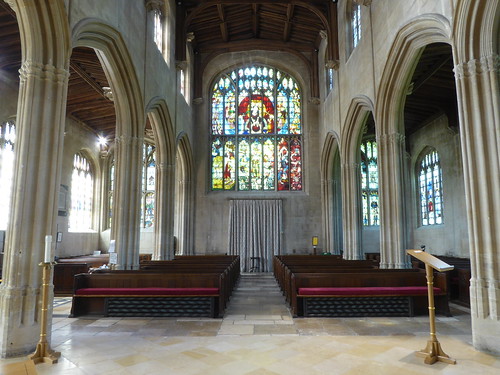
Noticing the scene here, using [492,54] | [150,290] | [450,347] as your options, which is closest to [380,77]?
[492,54]

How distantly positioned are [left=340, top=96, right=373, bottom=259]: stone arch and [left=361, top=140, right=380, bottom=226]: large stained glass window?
5.54 meters

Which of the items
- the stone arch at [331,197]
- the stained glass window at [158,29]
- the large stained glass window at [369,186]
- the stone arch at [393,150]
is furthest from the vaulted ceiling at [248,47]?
the stone arch at [331,197]

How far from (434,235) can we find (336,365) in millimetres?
13965

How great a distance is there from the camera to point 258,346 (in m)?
5.09

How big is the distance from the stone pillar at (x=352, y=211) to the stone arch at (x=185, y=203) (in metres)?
7.31

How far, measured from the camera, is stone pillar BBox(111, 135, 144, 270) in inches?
382

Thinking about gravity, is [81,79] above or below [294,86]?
below

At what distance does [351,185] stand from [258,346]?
9450 mm

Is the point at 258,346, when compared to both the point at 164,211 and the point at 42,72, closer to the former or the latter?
the point at 42,72

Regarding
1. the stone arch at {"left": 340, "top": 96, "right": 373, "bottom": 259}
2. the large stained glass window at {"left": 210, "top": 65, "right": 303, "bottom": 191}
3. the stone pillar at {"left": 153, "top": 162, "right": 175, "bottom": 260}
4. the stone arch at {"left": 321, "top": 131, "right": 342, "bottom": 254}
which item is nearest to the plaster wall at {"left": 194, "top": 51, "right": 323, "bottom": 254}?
the large stained glass window at {"left": 210, "top": 65, "right": 303, "bottom": 191}

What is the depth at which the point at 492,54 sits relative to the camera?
5.51 m

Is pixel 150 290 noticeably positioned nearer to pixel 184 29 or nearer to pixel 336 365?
pixel 336 365

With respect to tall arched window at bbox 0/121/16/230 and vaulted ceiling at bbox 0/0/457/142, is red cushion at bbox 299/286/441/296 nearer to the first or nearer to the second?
vaulted ceiling at bbox 0/0/457/142

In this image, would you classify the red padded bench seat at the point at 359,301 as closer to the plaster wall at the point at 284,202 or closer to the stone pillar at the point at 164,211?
the stone pillar at the point at 164,211
